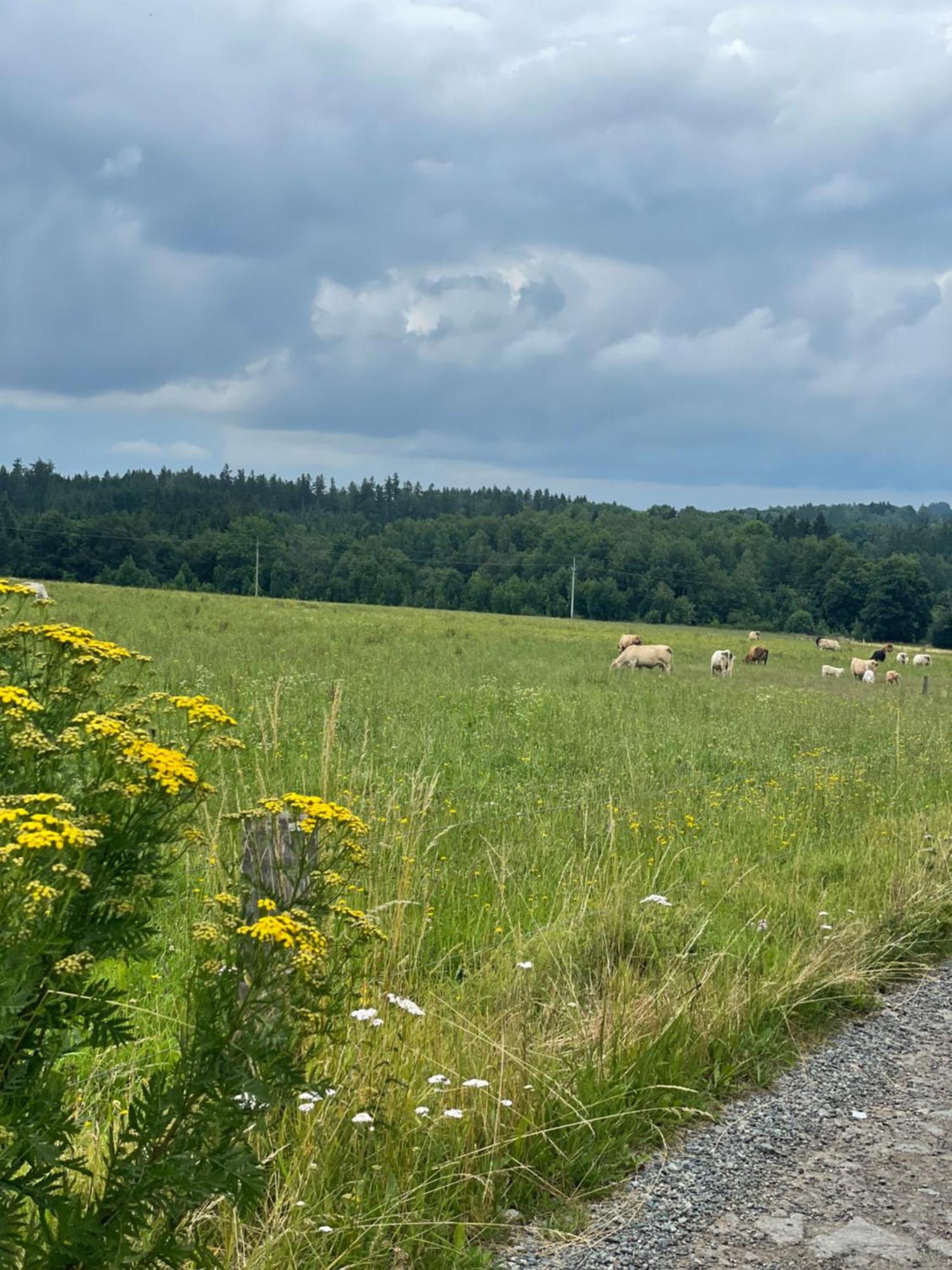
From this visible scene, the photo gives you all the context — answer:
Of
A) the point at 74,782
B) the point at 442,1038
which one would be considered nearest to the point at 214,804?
the point at 442,1038

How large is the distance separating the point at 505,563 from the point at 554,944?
491 ft

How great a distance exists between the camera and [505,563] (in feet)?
509

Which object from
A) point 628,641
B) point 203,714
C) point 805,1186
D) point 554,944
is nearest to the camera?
point 203,714

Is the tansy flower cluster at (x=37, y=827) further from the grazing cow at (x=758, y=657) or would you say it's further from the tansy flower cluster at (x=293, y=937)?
the grazing cow at (x=758, y=657)

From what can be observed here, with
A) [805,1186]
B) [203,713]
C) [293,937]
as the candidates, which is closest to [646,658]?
[805,1186]

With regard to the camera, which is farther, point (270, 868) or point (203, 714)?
point (270, 868)

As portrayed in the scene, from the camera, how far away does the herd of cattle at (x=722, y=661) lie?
133 feet

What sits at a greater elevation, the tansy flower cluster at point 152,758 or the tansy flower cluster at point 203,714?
the tansy flower cluster at point 203,714

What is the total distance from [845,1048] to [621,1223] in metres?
2.16

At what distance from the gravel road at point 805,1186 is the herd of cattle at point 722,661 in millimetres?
32196

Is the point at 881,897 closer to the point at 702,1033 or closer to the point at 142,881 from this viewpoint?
the point at 702,1033

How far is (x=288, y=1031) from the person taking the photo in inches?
106

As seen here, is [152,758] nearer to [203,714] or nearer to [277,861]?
[203,714]

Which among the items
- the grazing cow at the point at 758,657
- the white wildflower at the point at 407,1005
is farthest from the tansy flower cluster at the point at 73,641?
the grazing cow at the point at 758,657
